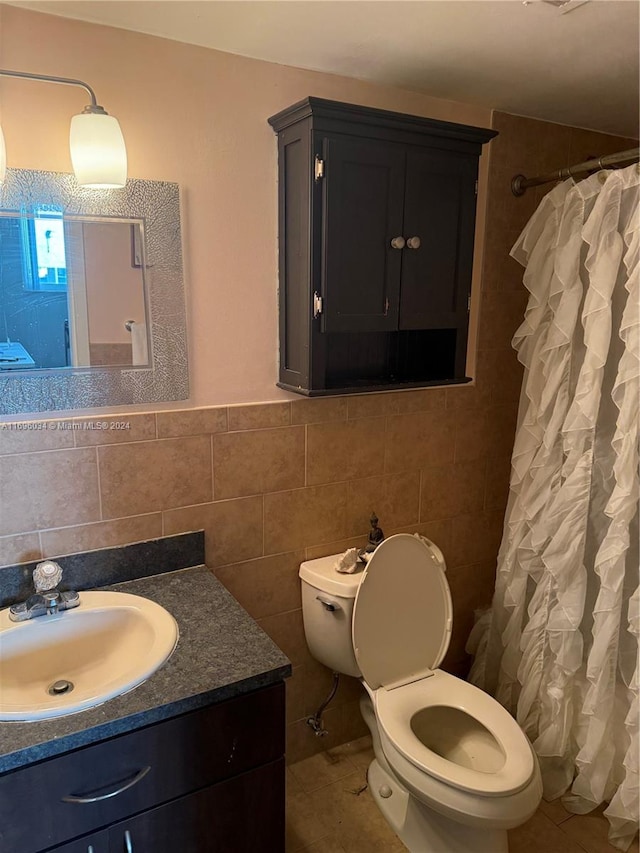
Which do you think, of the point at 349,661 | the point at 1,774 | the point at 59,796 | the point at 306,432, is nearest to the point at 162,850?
the point at 59,796

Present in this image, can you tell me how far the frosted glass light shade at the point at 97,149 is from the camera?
4.19ft

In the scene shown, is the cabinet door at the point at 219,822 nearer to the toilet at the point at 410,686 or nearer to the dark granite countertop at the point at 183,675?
the dark granite countertop at the point at 183,675

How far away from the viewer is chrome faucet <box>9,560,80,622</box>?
1.38 m

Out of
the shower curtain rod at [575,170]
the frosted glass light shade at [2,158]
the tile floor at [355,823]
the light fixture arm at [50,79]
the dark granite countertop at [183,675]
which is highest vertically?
the light fixture arm at [50,79]

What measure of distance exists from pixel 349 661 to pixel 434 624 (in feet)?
0.97

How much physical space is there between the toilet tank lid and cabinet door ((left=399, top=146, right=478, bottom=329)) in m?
0.76

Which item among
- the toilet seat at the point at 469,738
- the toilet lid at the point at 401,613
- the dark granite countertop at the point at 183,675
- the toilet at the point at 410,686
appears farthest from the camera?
the toilet lid at the point at 401,613

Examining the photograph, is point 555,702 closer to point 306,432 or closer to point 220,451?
point 306,432

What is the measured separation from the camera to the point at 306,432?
183 centimetres

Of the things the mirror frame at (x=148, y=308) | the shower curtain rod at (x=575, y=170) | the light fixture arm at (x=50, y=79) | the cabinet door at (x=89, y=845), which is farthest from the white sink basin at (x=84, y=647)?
the shower curtain rod at (x=575, y=170)

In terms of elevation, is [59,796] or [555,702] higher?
[59,796]

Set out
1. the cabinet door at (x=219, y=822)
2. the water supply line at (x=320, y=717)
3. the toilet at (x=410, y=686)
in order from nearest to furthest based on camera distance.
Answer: the cabinet door at (x=219, y=822) → the toilet at (x=410, y=686) → the water supply line at (x=320, y=717)

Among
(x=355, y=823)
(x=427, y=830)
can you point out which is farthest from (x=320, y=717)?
(x=427, y=830)

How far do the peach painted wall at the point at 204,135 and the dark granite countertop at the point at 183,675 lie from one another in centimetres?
52
